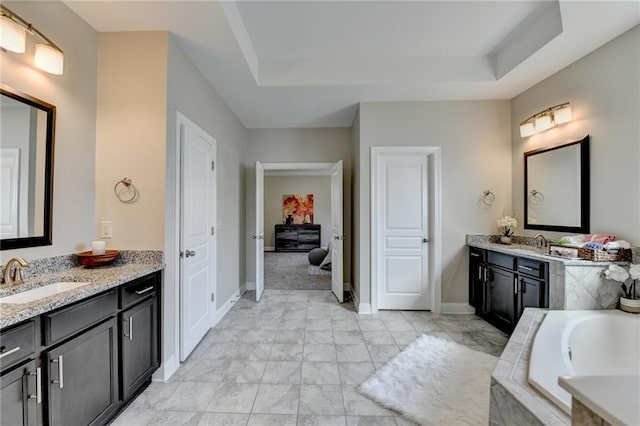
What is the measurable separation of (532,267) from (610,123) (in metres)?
1.37

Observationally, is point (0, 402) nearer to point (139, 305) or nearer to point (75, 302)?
point (75, 302)

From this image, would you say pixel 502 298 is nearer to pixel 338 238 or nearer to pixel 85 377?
pixel 338 238

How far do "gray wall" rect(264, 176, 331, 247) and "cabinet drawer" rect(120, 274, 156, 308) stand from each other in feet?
24.1

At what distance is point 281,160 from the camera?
459 cm

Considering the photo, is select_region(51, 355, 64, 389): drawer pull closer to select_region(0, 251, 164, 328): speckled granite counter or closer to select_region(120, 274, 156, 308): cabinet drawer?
select_region(0, 251, 164, 328): speckled granite counter

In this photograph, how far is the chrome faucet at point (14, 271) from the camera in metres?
1.44

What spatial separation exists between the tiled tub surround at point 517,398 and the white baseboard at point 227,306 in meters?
2.81

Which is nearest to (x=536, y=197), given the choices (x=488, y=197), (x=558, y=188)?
(x=558, y=188)

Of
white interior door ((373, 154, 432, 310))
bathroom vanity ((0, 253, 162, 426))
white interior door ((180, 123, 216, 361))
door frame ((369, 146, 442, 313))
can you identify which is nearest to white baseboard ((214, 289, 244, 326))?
white interior door ((180, 123, 216, 361))

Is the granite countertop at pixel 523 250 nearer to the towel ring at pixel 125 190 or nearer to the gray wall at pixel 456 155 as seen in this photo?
the gray wall at pixel 456 155

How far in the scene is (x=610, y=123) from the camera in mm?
2291

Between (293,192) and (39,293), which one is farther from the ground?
(293,192)

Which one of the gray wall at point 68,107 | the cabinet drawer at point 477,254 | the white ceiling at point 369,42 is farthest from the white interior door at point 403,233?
the gray wall at point 68,107

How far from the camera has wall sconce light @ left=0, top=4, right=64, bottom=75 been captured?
1408mm
